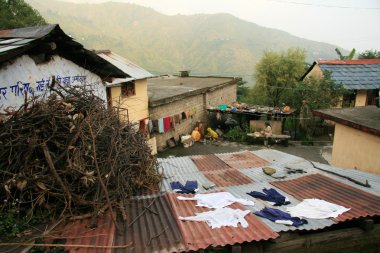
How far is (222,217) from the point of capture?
205 inches

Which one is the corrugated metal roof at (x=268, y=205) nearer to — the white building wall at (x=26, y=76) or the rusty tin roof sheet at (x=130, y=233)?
the rusty tin roof sheet at (x=130, y=233)

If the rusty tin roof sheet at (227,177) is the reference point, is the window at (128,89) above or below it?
above

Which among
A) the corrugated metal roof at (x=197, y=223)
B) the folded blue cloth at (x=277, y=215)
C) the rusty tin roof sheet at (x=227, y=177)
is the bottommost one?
the rusty tin roof sheet at (x=227, y=177)

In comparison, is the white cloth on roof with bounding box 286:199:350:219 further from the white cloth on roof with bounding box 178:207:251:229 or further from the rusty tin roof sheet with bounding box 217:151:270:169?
the rusty tin roof sheet with bounding box 217:151:270:169

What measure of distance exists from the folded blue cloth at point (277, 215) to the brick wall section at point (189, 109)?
14.7m

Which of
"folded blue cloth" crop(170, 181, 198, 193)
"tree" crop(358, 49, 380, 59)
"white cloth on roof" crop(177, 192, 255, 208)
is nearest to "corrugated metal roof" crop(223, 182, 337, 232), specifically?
"white cloth on roof" crop(177, 192, 255, 208)

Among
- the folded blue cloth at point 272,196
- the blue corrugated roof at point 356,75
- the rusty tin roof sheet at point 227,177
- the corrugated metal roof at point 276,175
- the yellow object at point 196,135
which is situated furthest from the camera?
the yellow object at point 196,135

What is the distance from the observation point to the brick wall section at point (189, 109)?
20297 millimetres

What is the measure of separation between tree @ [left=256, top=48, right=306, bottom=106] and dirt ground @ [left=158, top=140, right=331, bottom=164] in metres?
9.33

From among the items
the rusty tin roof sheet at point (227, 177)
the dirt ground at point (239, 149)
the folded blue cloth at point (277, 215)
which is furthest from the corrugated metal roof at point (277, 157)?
the dirt ground at point (239, 149)

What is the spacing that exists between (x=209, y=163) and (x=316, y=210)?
3920 mm

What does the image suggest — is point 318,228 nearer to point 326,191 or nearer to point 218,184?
point 326,191

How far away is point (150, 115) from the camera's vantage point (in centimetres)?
1941

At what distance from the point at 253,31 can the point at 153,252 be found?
17459 cm
